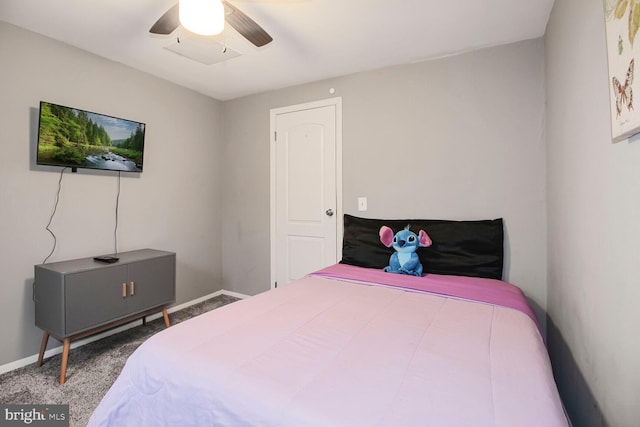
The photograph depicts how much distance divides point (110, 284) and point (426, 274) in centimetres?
237

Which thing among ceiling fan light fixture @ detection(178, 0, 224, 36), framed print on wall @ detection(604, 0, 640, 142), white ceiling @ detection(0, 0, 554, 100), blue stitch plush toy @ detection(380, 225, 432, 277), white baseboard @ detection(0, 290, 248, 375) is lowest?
white baseboard @ detection(0, 290, 248, 375)

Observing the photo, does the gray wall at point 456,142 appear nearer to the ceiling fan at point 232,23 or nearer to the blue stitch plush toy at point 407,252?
the blue stitch plush toy at point 407,252

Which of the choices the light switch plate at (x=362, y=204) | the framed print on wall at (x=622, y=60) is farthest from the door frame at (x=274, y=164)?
the framed print on wall at (x=622, y=60)

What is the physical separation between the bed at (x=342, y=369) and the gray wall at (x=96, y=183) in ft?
5.75

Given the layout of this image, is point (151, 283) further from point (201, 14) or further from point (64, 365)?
point (201, 14)

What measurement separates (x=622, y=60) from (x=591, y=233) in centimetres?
68

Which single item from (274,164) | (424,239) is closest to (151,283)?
(274,164)

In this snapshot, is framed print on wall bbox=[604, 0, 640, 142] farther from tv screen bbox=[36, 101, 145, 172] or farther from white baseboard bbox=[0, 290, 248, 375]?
white baseboard bbox=[0, 290, 248, 375]

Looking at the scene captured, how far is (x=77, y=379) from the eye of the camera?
204 centimetres

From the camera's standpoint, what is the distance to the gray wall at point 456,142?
225 cm

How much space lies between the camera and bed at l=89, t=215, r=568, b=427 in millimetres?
804

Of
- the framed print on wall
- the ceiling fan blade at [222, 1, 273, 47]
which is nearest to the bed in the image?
the framed print on wall

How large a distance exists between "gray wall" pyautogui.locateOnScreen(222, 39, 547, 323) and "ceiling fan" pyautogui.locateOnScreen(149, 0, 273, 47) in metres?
1.30

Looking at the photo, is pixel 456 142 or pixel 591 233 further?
pixel 456 142
